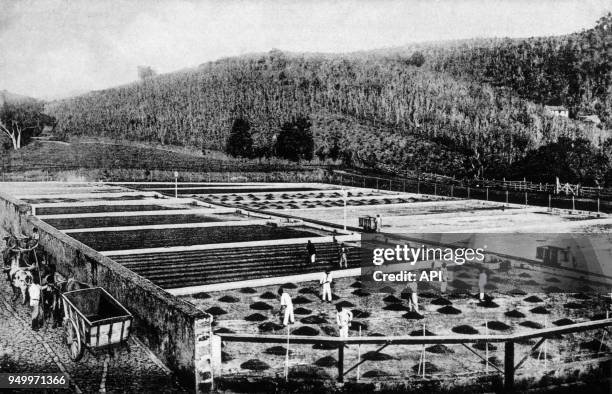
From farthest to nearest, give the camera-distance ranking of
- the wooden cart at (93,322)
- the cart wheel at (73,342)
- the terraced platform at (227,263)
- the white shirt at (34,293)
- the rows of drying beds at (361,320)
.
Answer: the terraced platform at (227,263)
the white shirt at (34,293)
the rows of drying beds at (361,320)
the cart wheel at (73,342)
the wooden cart at (93,322)

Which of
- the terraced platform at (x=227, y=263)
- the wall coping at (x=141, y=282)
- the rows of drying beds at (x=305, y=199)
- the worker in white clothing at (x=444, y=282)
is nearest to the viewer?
the wall coping at (x=141, y=282)

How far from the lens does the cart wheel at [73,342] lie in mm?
8695

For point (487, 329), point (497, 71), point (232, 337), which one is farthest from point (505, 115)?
point (232, 337)

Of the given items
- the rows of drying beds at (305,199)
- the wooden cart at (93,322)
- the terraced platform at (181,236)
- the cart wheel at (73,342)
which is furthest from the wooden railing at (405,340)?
the rows of drying beds at (305,199)

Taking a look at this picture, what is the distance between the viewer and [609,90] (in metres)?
33.7

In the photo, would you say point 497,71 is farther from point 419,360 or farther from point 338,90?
point 419,360

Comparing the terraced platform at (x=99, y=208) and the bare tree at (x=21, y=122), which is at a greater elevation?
the bare tree at (x=21, y=122)

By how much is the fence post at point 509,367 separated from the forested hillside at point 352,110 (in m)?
28.8

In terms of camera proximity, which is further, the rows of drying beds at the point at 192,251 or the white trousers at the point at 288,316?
the rows of drying beds at the point at 192,251

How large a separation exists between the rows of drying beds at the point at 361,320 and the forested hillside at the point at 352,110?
24.1m

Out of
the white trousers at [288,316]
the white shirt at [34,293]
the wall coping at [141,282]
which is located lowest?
the white trousers at [288,316]

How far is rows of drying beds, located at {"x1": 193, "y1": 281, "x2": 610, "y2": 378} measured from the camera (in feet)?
30.1

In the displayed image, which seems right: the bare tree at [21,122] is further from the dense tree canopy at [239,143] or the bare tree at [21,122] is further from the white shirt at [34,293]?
the white shirt at [34,293]

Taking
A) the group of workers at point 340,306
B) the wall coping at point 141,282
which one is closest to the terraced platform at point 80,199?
the wall coping at point 141,282
